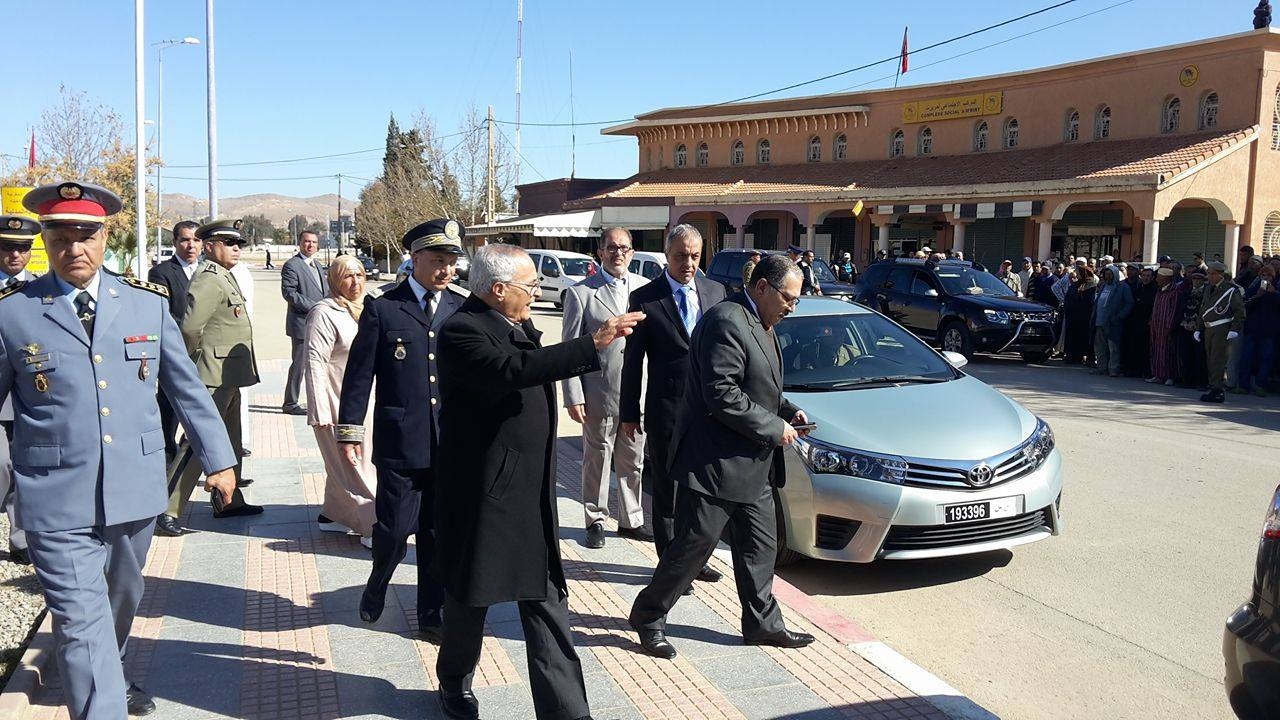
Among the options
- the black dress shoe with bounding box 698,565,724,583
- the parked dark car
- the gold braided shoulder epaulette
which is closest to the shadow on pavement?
the black dress shoe with bounding box 698,565,724,583

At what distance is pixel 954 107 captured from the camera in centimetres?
3594

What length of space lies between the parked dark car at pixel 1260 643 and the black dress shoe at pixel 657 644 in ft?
7.36

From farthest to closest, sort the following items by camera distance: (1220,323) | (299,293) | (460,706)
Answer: (1220,323) → (299,293) → (460,706)

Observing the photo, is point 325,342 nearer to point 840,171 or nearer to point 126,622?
point 126,622

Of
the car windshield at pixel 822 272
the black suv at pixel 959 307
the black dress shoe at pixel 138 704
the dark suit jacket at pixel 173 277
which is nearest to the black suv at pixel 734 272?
the car windshield at pixel 822 272

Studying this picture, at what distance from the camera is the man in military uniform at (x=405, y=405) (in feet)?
15.8

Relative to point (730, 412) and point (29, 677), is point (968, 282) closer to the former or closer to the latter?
point (730, 412)

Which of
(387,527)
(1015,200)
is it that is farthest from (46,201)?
(1015,200)

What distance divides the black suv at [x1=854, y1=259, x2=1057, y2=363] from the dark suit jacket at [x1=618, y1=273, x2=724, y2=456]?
41.8 ft

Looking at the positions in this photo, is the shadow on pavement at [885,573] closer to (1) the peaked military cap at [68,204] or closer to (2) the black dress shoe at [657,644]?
(2) the black dress shoe at [657,644]

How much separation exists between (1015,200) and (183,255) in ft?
88.3

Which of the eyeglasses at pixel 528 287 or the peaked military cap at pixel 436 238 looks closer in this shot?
the eyeglasses at pixel 528 287

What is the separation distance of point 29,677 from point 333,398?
8.39 ft

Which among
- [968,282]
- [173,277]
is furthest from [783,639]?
[968,282]
